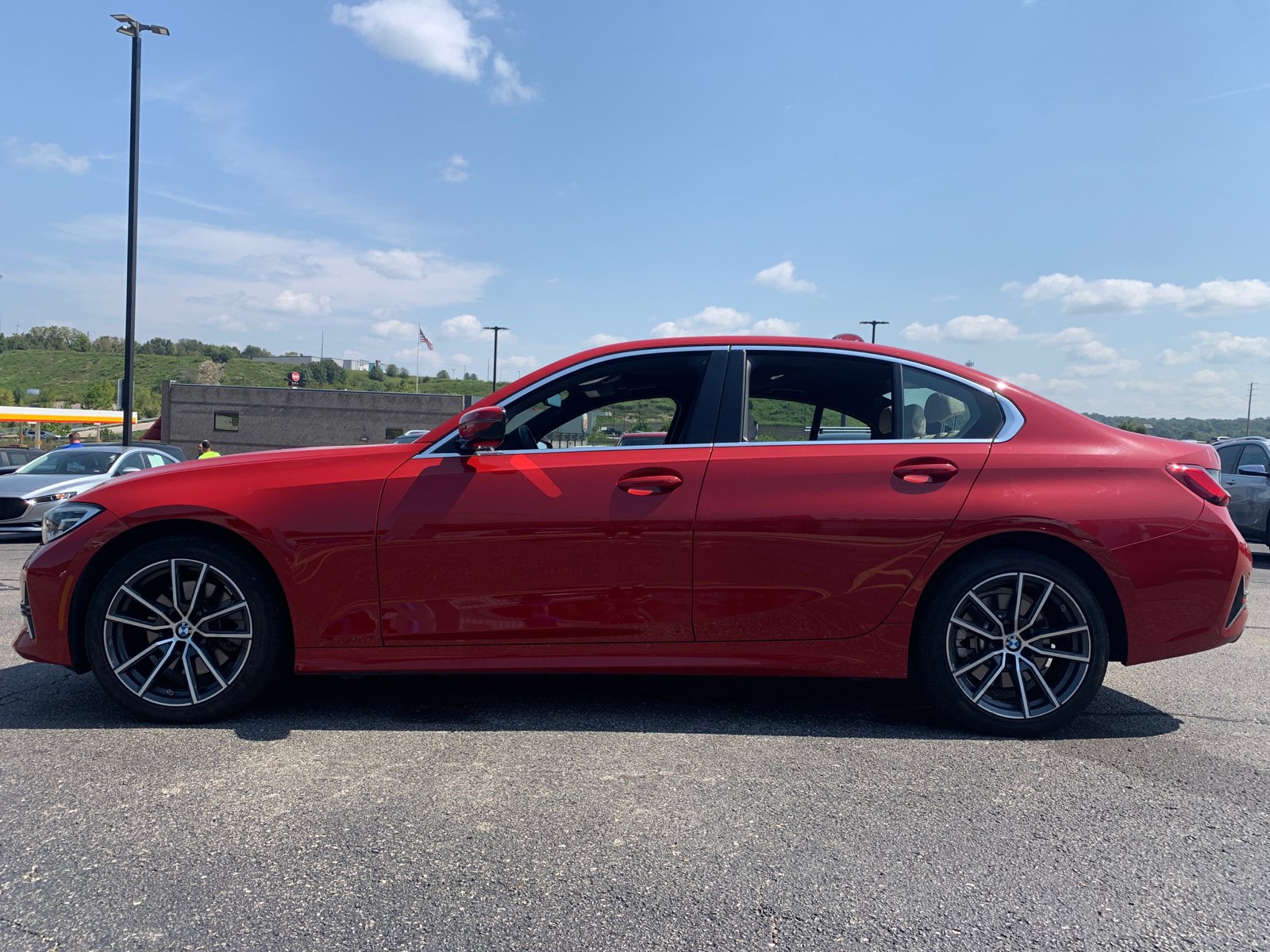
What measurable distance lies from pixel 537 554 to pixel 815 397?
5.34 ft

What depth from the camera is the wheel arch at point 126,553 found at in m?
3.59

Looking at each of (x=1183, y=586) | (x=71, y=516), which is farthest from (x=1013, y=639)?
(x=71, y=516)

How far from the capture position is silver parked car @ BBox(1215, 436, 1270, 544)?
37.4 feet

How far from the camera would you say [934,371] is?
3893mm

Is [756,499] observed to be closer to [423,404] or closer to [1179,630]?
[1179,630]

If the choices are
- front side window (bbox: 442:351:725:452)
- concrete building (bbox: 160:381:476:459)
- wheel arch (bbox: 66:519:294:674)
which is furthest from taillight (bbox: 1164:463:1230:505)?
concrete building (bbox: 160:381:476:459)

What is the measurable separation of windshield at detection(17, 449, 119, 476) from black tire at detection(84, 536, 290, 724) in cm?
978

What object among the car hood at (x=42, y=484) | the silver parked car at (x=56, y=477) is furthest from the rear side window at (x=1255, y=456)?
the car hood at (x=42, y=484)

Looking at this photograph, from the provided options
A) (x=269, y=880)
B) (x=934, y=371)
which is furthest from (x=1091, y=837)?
(x=269, y=880)

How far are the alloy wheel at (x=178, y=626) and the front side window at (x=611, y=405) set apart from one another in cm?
112

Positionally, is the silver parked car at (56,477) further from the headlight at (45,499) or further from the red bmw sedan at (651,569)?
the red bmw sedan at (651,569)

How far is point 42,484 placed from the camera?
11227 millimetres

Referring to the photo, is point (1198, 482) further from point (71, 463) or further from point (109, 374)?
point (109, 374)

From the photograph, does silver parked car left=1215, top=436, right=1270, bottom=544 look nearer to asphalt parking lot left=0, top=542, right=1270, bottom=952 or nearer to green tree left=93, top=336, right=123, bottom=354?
asphalt parking lot left=0, top=542, right=1270, bottom=952
